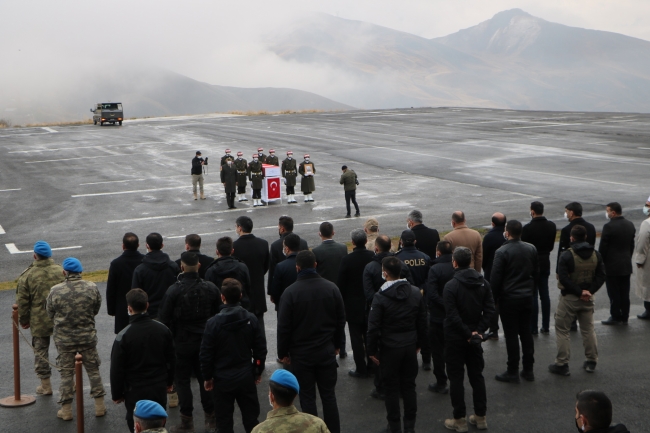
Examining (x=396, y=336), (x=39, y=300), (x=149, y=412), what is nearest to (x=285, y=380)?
(x=149, y=412)

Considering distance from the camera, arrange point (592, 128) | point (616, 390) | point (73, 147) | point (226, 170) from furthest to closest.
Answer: point (592, 128), point (73, 147), point (226, 170), point (616, 390)

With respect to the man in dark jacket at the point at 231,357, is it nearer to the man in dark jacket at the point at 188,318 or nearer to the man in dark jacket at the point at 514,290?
the man in dark jacket at the point at 188,318

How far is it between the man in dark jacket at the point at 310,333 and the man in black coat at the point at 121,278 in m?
2.37

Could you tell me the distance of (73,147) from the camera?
138 ft

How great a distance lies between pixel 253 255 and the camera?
8875 millimetres

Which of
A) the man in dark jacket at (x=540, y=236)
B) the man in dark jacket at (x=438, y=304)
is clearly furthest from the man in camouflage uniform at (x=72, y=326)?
the man in dark jacket at (x=540, y=236)

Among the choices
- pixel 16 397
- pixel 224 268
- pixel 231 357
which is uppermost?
pixel 224 268

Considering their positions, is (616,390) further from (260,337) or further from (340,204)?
(340,204)

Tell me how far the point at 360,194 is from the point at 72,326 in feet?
60.3

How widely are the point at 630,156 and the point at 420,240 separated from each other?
27625 millimetres

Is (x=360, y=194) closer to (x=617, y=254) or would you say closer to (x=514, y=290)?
(x=617, y=254)

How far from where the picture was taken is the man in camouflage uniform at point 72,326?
741 centimetres

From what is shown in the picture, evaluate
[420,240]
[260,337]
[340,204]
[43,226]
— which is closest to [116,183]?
[43,226]

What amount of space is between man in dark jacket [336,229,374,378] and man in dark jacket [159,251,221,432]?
173 centimetres
